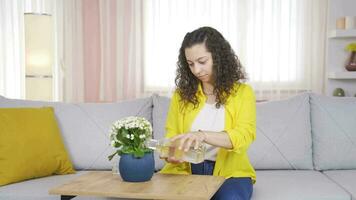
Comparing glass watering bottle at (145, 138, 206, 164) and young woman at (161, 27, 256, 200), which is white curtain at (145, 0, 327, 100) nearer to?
young woman at (161, 27, 256, 200)

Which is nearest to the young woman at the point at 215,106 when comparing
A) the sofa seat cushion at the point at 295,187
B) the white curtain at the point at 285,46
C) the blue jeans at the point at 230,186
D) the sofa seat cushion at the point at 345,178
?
the blue jeans at the point at 230,186

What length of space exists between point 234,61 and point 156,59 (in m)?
1.80

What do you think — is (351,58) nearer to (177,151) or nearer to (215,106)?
(215,106)

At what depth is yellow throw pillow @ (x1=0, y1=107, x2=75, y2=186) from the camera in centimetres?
→ 201

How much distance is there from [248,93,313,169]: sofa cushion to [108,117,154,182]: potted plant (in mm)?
945

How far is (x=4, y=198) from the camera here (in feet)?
6.16

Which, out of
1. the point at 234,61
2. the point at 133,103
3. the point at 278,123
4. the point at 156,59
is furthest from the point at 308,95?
the point at 156,59

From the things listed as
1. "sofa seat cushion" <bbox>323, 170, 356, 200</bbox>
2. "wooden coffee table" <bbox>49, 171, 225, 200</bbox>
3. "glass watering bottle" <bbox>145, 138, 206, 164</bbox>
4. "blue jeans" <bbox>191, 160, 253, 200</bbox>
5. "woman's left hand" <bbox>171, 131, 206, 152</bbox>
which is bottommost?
"sofa seat cushion" <bbox>323, 170, 356, 200</bbox>

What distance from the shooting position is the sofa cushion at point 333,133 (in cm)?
237

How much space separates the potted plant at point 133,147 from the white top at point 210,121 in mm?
334

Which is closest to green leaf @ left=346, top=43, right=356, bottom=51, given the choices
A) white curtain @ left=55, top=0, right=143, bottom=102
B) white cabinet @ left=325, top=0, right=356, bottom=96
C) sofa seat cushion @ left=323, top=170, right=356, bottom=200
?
white cabinet @ left=325, top=0, right=356, bottom=96

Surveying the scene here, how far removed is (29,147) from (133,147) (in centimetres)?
73

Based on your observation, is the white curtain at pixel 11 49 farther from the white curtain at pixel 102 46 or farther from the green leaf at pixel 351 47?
the green leaf at pixel 351 47

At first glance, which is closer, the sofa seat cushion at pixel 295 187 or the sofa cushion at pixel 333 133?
the sofa seat cushion at pixel 295 187
